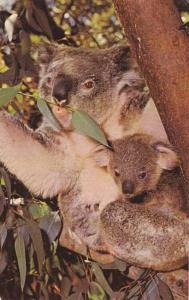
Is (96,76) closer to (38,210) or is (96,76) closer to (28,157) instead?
(28,157)

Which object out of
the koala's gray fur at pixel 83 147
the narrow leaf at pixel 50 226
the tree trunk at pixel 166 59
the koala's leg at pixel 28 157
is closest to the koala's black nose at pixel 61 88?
the koala's gray fur at pixel 83 147

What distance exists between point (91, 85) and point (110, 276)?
32.5 inches

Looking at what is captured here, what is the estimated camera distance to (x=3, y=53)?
8.00ft

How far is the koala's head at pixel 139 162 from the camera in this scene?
7.47 feet

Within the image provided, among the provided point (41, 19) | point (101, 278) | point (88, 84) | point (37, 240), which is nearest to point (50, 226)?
point (37, 240)

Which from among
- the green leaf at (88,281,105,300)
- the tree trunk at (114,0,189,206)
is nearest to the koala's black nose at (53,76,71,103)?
the tree trunk at (114,0,189,206)

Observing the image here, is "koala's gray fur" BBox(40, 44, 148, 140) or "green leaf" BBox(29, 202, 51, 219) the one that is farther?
"koala's gray fur" BBox(40, 44, 148, 140)

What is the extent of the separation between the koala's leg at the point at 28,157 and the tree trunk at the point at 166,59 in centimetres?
86

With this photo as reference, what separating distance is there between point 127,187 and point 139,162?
200 millimetres

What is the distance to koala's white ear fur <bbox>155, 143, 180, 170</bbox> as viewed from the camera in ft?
7.40

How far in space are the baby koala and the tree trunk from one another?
2.17ft

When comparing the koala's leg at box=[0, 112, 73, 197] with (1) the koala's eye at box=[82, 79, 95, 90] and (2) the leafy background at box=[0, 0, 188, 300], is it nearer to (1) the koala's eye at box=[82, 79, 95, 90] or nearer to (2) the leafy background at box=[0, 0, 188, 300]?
(2) the leafy background at box=[0, 0, 188, 300]

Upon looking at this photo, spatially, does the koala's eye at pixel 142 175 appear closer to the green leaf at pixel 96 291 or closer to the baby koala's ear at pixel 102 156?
the baby koala's ear at pixel 102 156

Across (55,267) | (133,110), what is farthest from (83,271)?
(133,110)
